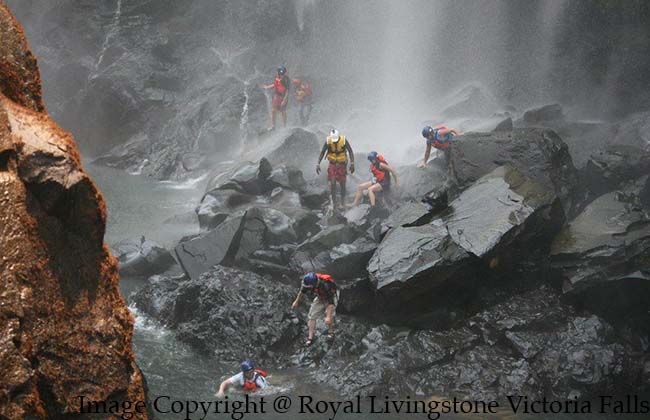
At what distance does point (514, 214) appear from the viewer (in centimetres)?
1300

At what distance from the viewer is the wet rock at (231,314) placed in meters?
12.3

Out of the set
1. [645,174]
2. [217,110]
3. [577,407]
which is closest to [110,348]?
[577,407]

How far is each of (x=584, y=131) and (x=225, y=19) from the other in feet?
68.2

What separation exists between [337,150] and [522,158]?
527cm

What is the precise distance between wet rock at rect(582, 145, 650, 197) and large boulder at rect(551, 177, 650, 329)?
346 centimetres

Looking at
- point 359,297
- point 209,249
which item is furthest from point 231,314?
point 359,297

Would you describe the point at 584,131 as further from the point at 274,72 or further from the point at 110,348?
the point at 110,348

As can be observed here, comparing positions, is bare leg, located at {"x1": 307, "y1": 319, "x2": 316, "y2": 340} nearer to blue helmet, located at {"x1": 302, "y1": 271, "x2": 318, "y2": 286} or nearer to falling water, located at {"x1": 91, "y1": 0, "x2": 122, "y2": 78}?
blue helmet, located at {"x1": 302, "y1": 271, "x2": 318, "y2": 286}

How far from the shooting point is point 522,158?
628 inches

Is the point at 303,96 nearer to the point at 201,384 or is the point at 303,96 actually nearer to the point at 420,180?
the point at 420,180

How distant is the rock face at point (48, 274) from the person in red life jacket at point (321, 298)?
617 centimetres

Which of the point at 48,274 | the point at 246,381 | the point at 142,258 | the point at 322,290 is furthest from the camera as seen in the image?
the point at 142,258

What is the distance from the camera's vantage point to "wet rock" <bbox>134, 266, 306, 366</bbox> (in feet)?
40.5

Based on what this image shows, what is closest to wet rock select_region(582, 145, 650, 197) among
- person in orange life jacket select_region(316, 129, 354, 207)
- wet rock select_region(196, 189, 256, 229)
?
person in orange life jacket select_region(316, 129, 354, 207)
